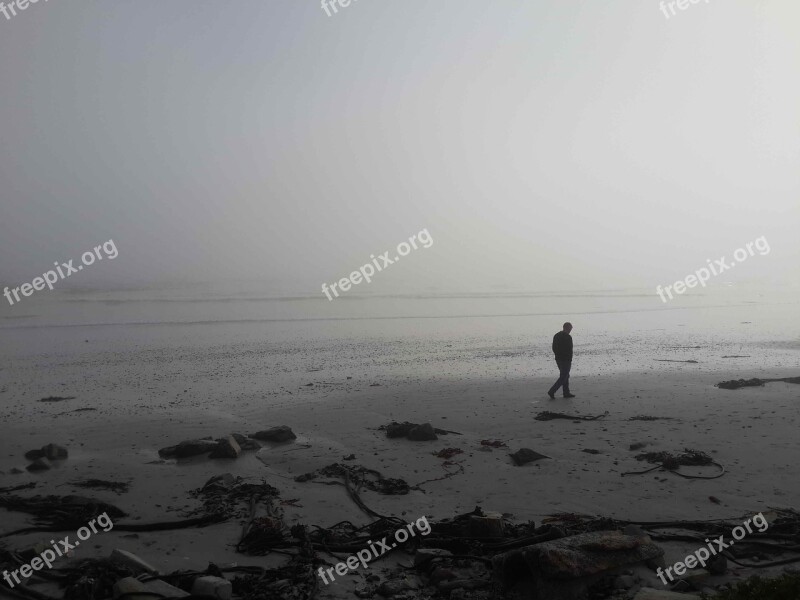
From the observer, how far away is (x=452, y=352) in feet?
80.4

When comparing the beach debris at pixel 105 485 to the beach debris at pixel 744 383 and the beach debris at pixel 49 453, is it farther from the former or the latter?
the beach debris at pixel 744 383

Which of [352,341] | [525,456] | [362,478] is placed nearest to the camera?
[362,478]

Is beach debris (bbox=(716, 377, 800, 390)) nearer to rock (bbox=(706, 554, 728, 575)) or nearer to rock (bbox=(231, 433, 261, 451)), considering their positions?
rock (bbox=(706, 554, 728, 575))

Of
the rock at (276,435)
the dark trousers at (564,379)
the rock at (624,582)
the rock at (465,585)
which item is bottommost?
the dark trousers at (564,379)

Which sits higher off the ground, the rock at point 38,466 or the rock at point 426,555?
the rock at point 38,466

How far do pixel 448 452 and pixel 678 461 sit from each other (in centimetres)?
375

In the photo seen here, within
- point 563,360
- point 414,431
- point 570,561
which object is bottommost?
point 563,360

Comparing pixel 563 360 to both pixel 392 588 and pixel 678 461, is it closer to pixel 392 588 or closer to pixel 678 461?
pixel 678 461

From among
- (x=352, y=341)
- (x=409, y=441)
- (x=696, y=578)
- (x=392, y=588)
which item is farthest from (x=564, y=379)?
(x=352, y=341)

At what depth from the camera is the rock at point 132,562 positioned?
A: 5.95m

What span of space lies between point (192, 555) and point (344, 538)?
1.70 metres

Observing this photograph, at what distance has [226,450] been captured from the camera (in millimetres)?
10375

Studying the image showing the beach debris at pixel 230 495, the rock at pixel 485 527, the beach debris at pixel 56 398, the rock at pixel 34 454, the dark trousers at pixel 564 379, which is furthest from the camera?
the beach debris at pixel 56 398

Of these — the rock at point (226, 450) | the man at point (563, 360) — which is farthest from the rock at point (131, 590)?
the man at point (563, 360)
